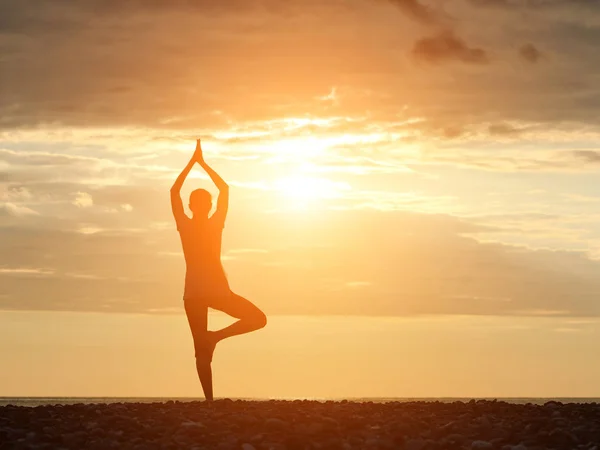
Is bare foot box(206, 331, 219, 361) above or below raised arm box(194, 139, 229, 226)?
below

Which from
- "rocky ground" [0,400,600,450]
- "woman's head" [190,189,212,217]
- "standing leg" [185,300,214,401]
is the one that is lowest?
"rocky ground" [0,400,600,450]

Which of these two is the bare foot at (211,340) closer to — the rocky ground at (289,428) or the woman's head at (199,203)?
the rocky ground at (289,428)

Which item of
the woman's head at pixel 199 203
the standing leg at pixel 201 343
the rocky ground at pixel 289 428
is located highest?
the woman's head at pixel 199 203

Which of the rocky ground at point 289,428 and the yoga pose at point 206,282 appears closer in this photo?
the rocky ground at point 289,428

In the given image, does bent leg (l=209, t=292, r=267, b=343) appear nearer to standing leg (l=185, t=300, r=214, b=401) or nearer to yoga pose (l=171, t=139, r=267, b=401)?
yoga pose (l=171, t=139, r=267, b=401)

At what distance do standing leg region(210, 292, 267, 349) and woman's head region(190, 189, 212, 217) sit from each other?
6.16ft

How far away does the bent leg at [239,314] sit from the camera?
65.5 feet

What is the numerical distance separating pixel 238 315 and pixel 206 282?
0.99 meters

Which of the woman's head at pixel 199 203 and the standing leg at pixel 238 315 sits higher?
the woman's head at pixel 199 203

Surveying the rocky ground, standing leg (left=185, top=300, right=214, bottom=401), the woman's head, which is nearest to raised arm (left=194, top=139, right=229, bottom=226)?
the woman's head

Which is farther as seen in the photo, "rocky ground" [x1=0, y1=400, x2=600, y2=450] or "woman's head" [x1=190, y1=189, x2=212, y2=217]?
"woman's head" [x1=190, y1=189, x2=212, y2=217]

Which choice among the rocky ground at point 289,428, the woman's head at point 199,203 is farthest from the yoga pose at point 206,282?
the rocky ground at point 289,428

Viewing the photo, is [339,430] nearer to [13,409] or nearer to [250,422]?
[250,422]

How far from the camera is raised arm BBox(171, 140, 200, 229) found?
2003 cm
